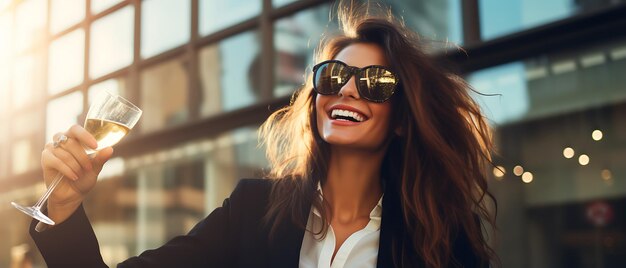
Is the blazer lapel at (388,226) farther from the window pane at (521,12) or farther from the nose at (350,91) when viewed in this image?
the window pane at (521,12)

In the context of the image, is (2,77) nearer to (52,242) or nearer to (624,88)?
(624,88)

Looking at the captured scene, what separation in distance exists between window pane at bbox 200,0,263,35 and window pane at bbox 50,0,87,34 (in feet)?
9.39

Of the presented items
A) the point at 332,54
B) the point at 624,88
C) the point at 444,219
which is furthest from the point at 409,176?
the point at 624,88

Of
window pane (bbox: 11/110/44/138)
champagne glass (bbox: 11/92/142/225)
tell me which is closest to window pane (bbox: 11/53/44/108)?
window pane (bbox: 11/110/44/138)

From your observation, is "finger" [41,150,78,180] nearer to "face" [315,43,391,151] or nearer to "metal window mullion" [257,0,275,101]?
"face" [315,43,391,151]

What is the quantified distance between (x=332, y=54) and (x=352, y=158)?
0.46 m

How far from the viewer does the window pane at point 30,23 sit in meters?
11.6

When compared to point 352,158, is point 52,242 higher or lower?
lower

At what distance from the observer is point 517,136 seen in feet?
19.3

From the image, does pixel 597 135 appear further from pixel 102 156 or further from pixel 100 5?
pixel 100 5

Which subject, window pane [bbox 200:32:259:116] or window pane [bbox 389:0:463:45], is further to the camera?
window pane [bbox 200:32:259:116]

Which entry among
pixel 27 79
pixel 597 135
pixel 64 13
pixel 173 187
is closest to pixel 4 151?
pixel 27 79

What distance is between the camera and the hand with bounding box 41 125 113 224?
1.97 meters

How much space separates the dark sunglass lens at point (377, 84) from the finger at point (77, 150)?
1.01 m
